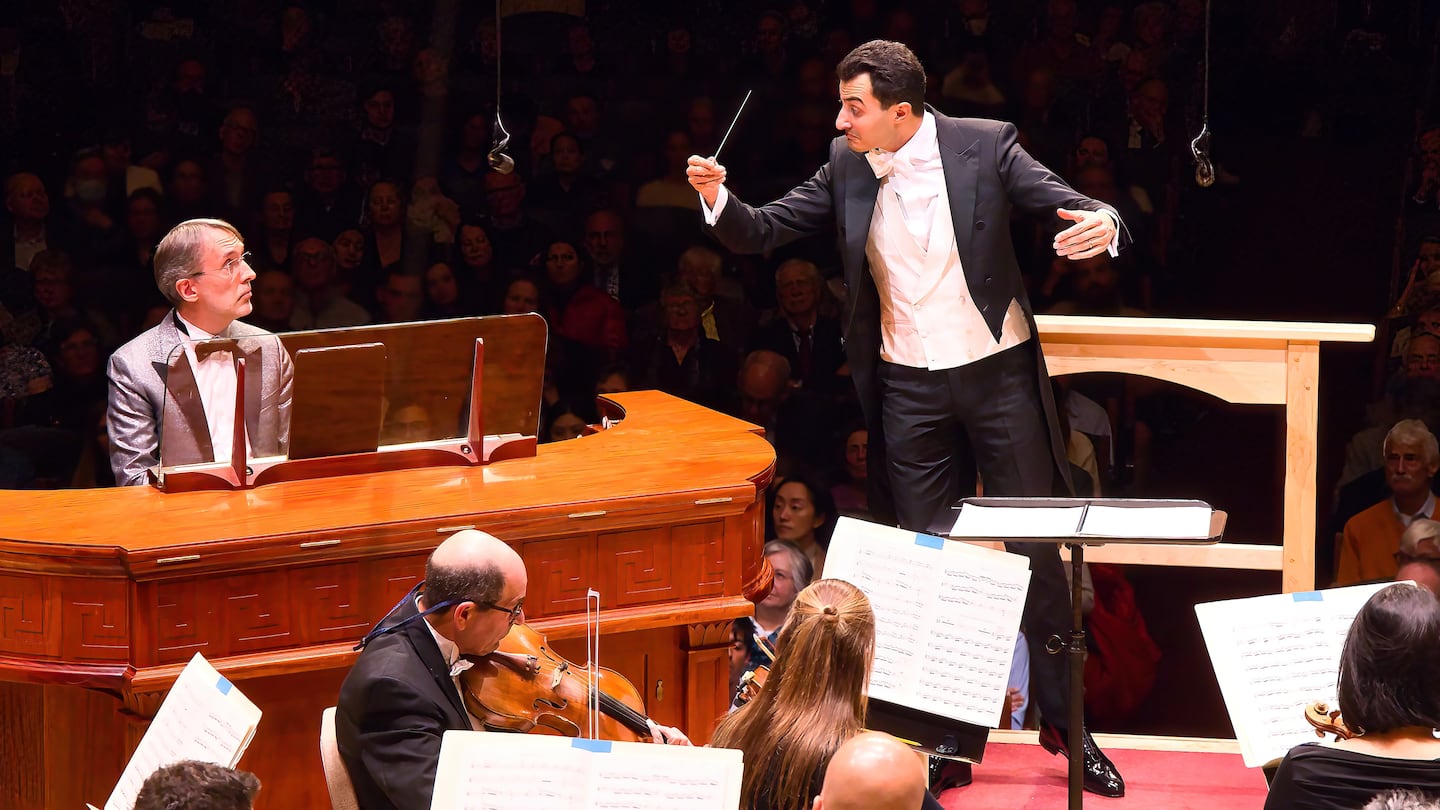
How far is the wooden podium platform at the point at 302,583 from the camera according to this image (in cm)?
311

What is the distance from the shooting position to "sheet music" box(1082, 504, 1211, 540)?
3.05m

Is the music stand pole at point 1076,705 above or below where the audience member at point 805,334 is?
below

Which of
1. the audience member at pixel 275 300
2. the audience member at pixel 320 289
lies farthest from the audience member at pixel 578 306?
the audience member at pixel 275 300

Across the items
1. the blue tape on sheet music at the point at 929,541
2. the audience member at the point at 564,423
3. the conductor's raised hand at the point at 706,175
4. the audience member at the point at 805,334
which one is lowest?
the audience member at the point at 564,423

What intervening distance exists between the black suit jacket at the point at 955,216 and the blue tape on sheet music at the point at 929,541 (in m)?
0.60

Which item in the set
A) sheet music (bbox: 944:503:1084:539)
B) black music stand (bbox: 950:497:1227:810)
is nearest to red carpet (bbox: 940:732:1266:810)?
black music stand (bbox: 950:497:1227:810)

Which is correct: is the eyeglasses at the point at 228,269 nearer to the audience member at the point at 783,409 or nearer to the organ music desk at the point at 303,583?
the organ music desk at the point at 303,583

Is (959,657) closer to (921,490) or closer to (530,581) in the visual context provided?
(921,490)

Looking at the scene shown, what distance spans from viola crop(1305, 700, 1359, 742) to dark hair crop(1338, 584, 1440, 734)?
36 mm

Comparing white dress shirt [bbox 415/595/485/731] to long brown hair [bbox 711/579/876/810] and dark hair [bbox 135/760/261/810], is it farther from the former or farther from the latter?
dark hair [bbox 135/760/261/810]

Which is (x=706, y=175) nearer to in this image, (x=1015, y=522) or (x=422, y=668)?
(x=1015, y=522)

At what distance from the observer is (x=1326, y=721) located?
273 centimetres

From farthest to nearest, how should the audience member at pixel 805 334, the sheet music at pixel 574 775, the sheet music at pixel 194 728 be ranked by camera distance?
1. the audience member at pixel 805 334
2. the sheet music at pixel 194 728
3. the sheet music at pixel 574 775

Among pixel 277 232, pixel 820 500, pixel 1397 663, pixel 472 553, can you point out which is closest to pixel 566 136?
pixel 277 232
